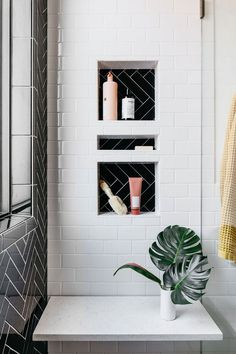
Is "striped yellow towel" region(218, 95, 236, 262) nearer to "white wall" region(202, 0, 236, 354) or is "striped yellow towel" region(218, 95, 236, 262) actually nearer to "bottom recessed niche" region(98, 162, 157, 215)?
"white wall" region(202, 0, 236, 354)

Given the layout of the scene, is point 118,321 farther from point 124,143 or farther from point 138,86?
point 138,86

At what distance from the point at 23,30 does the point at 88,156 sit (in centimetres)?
71

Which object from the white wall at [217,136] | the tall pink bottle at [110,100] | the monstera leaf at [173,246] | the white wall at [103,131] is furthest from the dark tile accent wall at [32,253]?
the white wall at [217,136]

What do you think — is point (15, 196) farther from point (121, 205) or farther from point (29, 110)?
point (121, 205)

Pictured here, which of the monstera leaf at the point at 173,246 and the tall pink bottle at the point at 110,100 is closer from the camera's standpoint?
the monstera leaf at the point at 173,246

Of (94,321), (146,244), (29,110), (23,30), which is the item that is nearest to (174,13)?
(23,30)

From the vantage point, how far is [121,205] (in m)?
1.88

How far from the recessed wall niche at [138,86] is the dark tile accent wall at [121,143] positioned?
0.42 feet

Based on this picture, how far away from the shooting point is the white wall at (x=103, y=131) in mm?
1853

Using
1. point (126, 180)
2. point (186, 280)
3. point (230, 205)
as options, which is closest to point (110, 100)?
point (126, 180)

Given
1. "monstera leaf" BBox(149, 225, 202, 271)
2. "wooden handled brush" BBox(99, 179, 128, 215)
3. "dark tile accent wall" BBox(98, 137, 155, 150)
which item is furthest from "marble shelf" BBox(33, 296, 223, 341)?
"dark tile accent wall" BBox(98, 137, 155, 150)

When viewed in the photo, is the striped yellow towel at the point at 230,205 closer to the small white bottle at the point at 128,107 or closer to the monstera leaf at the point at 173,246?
the monstera leaf at the point at 173,246

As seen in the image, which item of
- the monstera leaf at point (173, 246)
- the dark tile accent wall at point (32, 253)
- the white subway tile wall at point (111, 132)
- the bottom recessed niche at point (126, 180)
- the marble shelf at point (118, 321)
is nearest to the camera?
the dark tile accent wall at point (32, 253)

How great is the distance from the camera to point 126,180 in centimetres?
198
